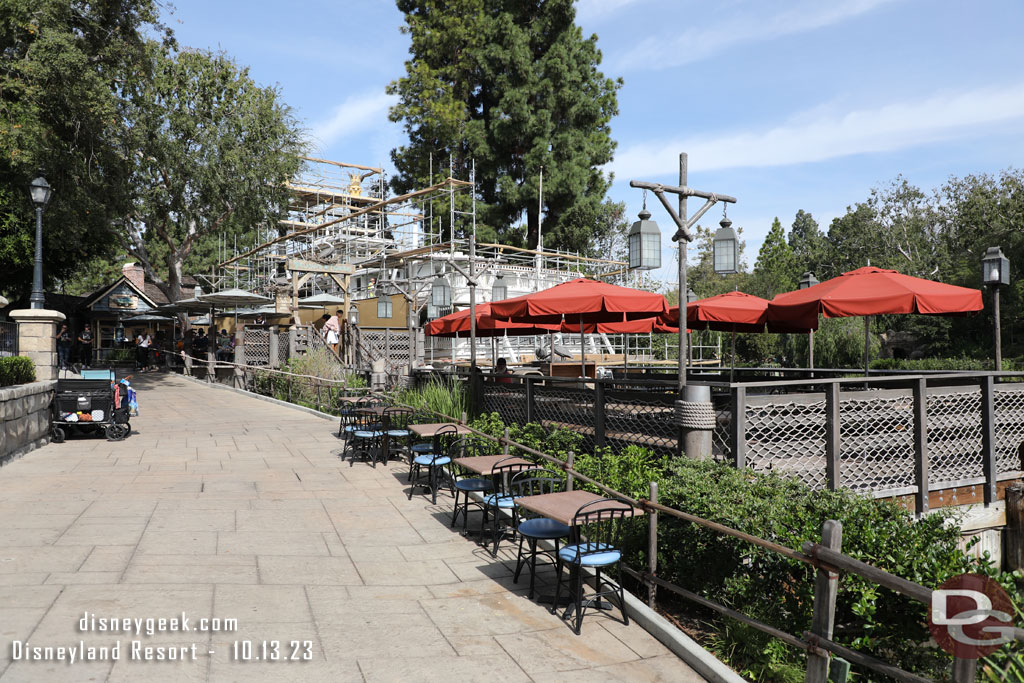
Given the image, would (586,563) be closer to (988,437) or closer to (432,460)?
(432,460)

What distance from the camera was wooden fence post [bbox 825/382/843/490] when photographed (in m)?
6.94

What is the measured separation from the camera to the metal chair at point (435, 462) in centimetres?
827

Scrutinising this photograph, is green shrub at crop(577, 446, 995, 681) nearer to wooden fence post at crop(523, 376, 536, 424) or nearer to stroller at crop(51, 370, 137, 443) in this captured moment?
wooden fence post at crop(523, 376, 536, 424)

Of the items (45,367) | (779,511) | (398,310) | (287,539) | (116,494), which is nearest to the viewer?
(779,511)

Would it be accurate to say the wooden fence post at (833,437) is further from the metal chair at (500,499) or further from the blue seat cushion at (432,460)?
the blue seat cushion at (432,460)

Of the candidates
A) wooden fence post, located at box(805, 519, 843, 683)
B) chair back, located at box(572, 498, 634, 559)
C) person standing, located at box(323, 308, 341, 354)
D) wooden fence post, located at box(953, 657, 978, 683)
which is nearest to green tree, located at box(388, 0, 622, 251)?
person standing, located at box(323, 308, 341, 354)

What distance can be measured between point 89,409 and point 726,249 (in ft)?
36.9

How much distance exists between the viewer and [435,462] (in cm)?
821

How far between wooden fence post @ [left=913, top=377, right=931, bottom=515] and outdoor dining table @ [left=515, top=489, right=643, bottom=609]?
13.9 feet

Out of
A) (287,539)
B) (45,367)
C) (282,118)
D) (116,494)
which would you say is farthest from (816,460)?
(282,118)

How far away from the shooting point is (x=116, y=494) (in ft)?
27.0

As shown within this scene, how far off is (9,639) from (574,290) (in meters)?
7.53

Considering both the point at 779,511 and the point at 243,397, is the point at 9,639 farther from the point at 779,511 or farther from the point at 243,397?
the point at 243,397

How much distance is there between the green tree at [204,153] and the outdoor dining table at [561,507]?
21.7 m
